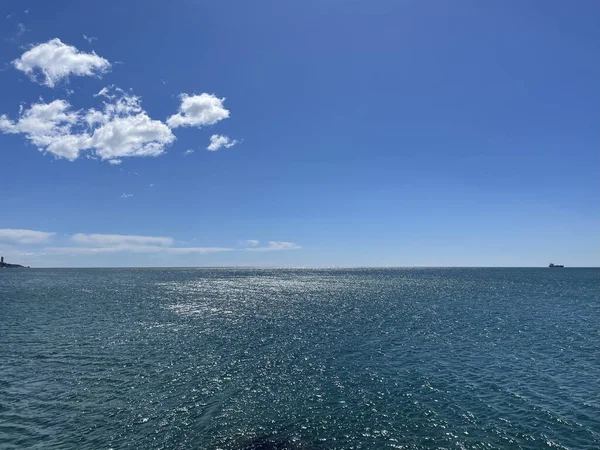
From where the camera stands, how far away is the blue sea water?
26203mm

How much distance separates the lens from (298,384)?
120ft

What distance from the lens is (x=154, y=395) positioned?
33094 mm

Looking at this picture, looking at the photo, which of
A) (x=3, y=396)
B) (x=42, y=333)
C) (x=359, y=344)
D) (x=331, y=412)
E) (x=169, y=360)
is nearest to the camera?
(x=331, y=412)

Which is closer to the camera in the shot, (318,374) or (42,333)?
(318,374)

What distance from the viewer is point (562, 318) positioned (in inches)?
2995

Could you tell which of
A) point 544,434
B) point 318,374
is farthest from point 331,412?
point 544,434

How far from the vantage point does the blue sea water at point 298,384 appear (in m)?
26.2

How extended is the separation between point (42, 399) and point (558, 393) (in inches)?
1834

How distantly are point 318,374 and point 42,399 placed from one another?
2575 cm

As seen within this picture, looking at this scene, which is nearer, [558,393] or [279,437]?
[279,437]

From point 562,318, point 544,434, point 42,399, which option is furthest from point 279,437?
point 562,318

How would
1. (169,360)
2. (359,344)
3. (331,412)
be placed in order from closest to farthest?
(331,412) < (169,360) < (359,344)

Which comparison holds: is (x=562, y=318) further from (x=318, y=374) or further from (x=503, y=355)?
(x=318, y=374)

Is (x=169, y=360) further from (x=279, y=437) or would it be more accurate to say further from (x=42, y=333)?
(x=42, y=333)
